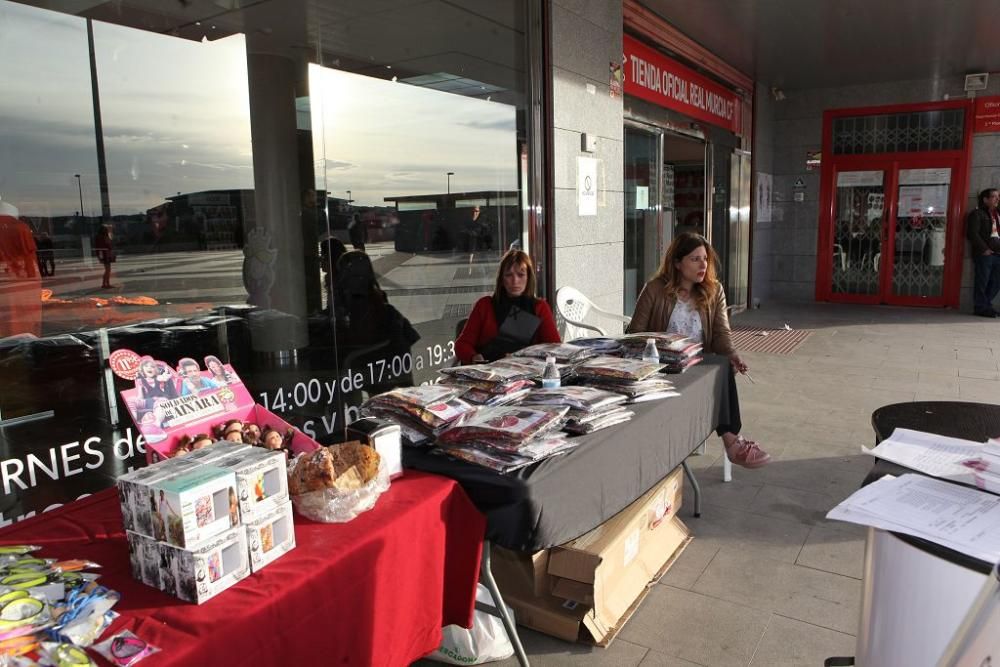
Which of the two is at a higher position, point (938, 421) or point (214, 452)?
point (214, 452)

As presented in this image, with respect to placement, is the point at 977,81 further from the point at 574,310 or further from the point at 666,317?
the point at 666,317

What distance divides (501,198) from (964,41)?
6394 millimetres

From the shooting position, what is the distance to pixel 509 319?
318 cm

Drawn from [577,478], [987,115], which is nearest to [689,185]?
[987,115]

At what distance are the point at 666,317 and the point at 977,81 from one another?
333 inches

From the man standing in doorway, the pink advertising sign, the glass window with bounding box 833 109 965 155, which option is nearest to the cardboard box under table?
the pink advertising sign

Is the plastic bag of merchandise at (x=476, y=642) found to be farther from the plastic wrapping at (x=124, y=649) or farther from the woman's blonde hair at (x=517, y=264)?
the woman's blonde hair at (x=517, y=264)

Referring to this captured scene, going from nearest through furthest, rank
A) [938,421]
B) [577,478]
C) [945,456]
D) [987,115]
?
[945,456]
[577,478]
[938,421]
[987,115]

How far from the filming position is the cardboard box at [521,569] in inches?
83.7

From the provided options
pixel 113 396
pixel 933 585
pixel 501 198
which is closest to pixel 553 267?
pixel 501 198

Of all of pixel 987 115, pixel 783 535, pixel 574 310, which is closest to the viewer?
pixel 783 535

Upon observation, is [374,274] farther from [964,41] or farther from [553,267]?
[964,41]

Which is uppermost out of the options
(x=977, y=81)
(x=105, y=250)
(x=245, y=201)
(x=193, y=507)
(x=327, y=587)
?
(x=977, y=81)

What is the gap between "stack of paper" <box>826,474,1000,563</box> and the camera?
1.21 metres
